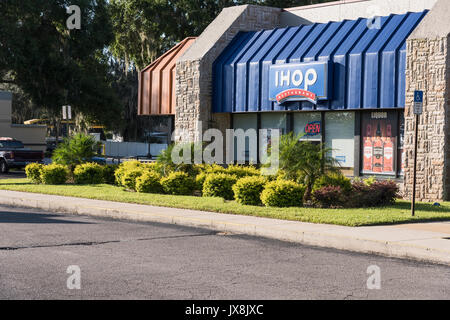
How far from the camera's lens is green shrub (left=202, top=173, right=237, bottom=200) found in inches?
736

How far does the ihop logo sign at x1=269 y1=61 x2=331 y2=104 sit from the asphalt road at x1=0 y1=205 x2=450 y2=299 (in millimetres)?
9691

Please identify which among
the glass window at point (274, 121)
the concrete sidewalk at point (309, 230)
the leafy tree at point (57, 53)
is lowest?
the concrete sidewalk at point (309, 230)

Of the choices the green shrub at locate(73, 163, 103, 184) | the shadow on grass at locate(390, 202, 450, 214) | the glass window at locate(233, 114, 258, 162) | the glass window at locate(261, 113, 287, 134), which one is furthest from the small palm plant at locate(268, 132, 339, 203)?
the green shrub at locate(73, 163, 103, 184)

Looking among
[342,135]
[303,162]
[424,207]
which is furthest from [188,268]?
[342,135]

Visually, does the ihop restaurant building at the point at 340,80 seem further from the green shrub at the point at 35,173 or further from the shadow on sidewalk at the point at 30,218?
the shadow on sidewalk at the point at 30,218

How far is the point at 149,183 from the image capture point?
2008 cm

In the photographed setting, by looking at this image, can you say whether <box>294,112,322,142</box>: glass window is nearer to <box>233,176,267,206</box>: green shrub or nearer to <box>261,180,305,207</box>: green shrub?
<box>233,176,267,206</box>: green shrub

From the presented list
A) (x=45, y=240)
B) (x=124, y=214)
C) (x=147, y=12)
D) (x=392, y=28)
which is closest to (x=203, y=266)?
(x=45, y=240)

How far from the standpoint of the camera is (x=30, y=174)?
24.5 metres

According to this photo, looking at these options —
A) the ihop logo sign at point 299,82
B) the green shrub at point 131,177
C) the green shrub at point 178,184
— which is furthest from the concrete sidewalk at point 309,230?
the ihop logo sign at point 299,82

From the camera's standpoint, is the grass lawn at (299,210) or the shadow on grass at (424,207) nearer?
the grass lawn at (299,210)

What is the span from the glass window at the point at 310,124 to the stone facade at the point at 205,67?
326cm

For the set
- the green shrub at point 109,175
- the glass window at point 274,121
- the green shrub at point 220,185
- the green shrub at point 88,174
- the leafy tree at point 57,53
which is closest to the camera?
the green shrub at point 220,185

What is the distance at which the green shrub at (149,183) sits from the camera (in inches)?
791
